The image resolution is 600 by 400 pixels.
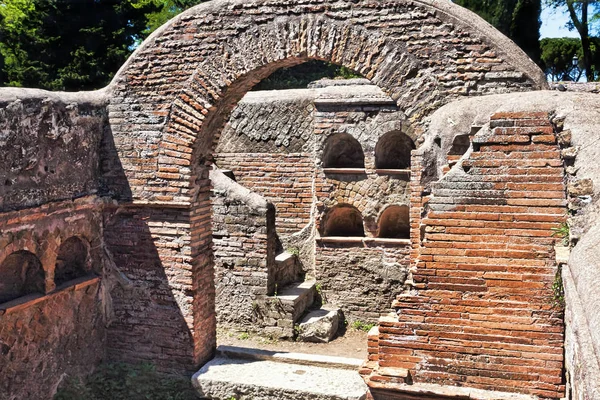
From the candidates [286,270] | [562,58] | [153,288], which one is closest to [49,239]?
[153,288]

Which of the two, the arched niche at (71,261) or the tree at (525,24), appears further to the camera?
the tree at (525,24)

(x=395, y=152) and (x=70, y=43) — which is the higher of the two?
(x=70, y=43)

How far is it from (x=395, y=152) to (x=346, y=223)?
1457 mm

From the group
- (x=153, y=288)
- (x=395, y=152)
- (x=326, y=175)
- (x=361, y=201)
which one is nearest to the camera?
(x=153, y=288)

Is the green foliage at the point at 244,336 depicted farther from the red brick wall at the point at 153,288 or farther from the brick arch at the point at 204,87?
the red brick wall at the point at 153,288

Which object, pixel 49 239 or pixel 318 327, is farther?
pixel 318 327

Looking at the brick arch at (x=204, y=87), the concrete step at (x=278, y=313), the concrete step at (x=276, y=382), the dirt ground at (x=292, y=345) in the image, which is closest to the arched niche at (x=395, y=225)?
the dirt ground at (x=292, y=345)

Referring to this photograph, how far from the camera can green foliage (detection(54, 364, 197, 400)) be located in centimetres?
652

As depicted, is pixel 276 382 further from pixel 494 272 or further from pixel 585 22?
pixel 585 22

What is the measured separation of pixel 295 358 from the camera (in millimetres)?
6844

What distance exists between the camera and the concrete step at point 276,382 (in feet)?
20.2

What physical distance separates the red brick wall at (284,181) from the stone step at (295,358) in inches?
124

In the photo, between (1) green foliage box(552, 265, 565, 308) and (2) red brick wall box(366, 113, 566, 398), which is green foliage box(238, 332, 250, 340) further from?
(1) green foliage box(552, 265, 565, 308)

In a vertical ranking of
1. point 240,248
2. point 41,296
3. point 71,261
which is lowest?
point 41,296
